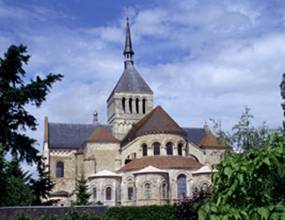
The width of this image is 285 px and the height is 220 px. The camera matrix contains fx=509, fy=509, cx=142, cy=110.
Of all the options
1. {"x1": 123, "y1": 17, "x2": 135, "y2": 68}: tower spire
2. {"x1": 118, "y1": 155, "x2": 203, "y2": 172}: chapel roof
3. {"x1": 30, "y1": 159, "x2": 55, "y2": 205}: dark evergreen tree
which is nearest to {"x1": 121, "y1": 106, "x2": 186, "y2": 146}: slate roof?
{"x1": 118, "y1": 155, "x2": 203, "y2": 172}: chapel roof

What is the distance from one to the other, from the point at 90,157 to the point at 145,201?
14.6 meters

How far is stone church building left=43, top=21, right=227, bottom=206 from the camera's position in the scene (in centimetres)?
5469

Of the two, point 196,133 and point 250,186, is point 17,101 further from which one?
point 196,133

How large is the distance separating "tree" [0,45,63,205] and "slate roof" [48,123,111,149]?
4810 cm

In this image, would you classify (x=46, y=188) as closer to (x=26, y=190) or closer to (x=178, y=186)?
(x=26, y=190)

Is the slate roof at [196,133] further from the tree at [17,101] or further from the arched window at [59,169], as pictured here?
the tree at [17,101]

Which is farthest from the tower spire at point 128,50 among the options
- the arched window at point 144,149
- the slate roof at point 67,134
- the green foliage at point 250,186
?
the green foliage at point 250,186

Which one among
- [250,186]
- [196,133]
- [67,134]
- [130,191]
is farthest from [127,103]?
[250,186]

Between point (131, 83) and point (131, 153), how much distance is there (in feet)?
72.2

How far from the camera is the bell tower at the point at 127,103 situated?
79.8 m

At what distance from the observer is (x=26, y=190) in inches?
1184

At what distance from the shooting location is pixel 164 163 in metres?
55.8

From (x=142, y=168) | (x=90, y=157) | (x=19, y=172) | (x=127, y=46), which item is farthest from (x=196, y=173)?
(x=127, y=46)

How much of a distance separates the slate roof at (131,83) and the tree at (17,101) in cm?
5153
